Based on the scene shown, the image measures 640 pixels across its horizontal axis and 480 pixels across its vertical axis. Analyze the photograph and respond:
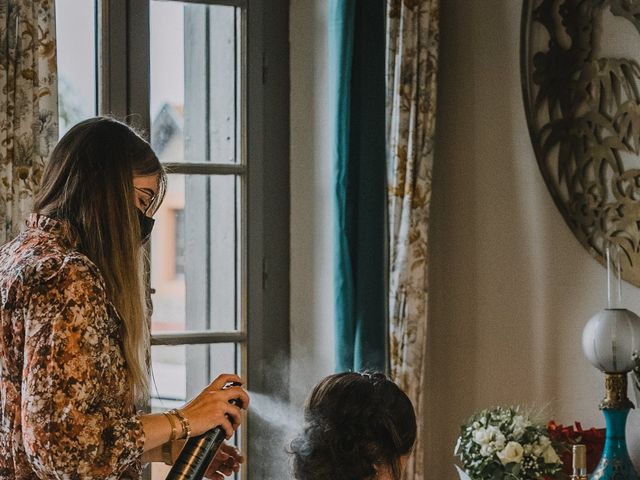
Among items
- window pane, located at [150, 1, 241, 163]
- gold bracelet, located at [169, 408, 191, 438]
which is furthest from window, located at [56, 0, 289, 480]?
gold bracelet, located at [169, 408, 191, 438]

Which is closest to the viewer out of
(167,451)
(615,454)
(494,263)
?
(167,451)

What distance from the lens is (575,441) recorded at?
7.39 ft

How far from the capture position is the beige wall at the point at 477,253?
257 centimetres

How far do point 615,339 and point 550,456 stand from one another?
0.28 m

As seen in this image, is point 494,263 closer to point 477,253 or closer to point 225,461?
point 477,253

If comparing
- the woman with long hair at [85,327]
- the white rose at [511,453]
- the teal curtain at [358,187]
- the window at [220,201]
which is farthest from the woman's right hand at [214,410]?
the window at [220,201]

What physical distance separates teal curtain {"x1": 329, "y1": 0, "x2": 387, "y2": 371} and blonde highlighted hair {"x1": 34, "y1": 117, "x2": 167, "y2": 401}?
130 centimetres

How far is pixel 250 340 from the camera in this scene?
10.3 feet

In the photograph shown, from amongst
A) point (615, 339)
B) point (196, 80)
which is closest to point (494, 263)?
point (615, 339)

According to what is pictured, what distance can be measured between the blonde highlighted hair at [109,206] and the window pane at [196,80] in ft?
4.52

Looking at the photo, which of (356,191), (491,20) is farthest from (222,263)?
(491,20)

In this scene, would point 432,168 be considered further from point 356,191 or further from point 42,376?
point 42,376

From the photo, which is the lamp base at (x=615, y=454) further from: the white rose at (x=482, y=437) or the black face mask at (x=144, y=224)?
the black face mask at (x=144, y=224)

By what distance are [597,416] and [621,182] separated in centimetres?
56
